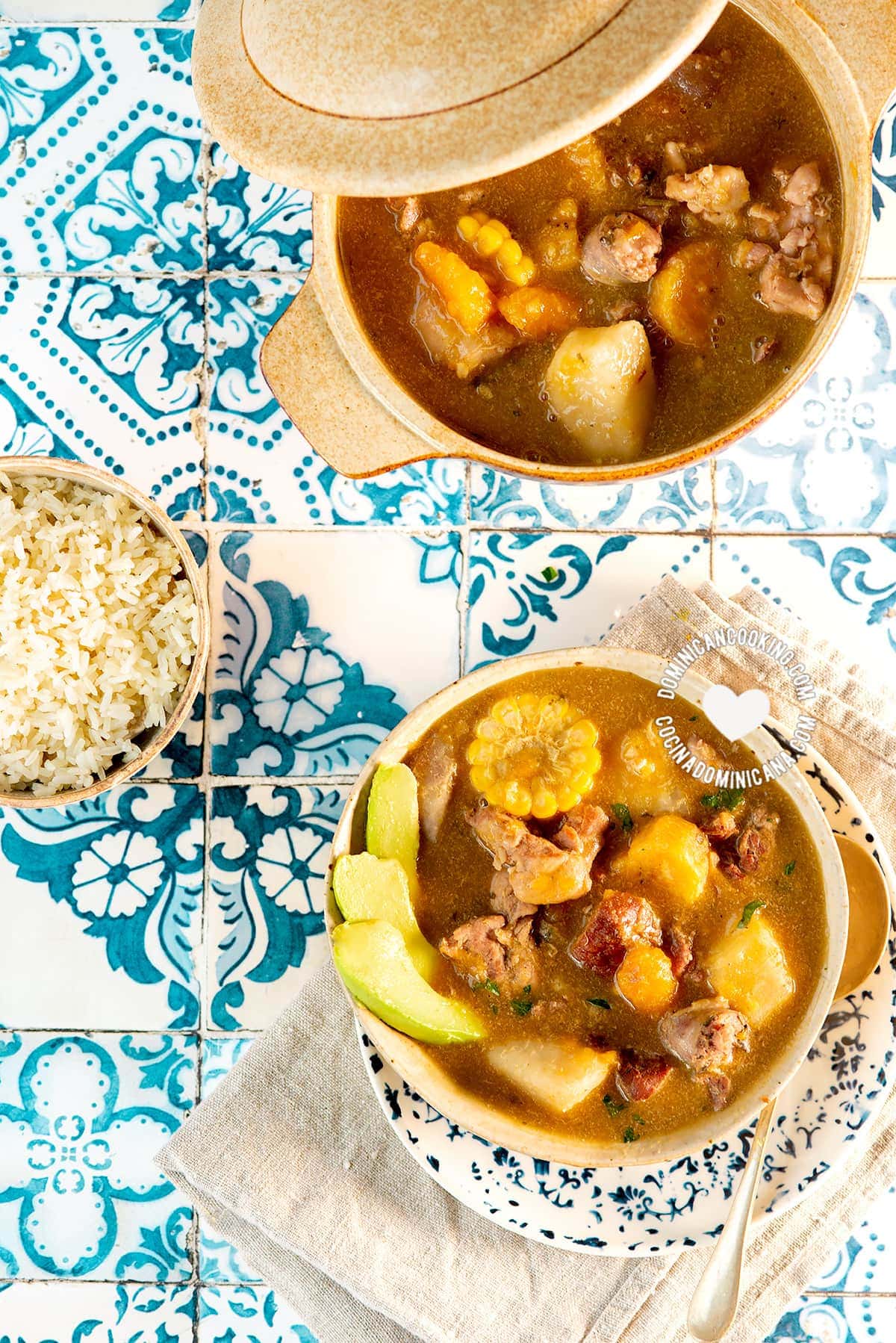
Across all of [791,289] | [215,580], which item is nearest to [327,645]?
[215,580]

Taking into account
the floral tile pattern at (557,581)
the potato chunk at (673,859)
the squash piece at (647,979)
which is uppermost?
the floral tile pattern at (557,581)

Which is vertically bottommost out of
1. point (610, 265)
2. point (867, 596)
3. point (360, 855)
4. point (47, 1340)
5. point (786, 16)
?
point (47, 1340)

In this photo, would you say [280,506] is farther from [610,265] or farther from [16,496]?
[610,265]

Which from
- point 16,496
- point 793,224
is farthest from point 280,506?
point 793,224

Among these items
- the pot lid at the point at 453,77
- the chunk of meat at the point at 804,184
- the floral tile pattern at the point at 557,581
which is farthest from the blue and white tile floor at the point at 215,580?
the pot lid at the point at 453,77

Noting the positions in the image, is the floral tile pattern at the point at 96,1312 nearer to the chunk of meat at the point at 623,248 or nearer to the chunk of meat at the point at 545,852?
the chunk of meat at the point at 545,852

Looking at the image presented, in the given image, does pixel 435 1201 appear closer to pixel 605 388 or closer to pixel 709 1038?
pixel 709 1038
